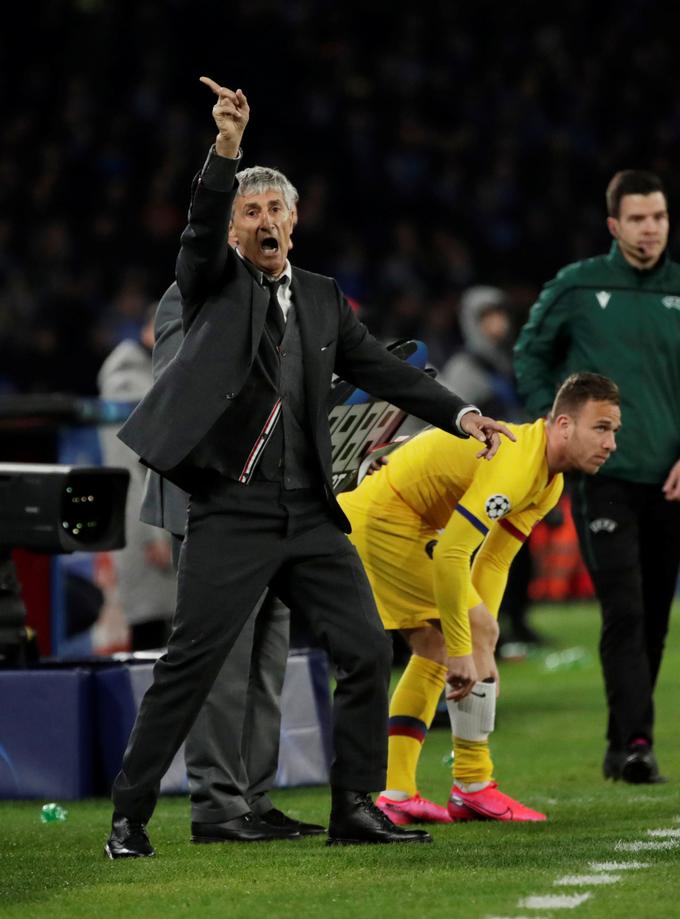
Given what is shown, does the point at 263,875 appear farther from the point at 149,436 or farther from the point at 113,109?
the point at 113,109

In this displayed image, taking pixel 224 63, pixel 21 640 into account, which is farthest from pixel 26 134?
pixel 21 640

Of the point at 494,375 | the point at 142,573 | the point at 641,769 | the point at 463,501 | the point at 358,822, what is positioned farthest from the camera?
the point at 494,375

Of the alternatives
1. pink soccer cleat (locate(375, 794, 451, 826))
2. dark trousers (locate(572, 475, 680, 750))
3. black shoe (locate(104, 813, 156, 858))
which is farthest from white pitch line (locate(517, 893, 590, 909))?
dark trousers (locate(572, 475, 680, 750))

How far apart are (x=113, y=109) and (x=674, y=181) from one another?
5.96 meters

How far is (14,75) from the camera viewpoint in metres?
20.0

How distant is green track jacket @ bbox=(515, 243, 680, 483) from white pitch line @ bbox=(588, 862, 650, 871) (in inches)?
90.2

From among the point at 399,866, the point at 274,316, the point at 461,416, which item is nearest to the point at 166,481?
the point at 274,316

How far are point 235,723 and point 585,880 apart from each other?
1.50 meters

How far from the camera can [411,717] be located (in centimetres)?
586

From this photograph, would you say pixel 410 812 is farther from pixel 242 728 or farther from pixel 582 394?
pixel 582 394

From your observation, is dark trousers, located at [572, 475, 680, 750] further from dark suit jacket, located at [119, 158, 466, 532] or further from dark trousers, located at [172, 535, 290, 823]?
dark suit jacket, located at [119, 158, 466, 532]

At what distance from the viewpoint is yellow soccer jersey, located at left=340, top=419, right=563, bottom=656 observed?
17.9ft

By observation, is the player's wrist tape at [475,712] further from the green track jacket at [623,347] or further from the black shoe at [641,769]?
the green track jacket at [623,347]

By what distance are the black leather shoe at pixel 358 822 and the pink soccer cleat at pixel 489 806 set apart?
2.02 feet
